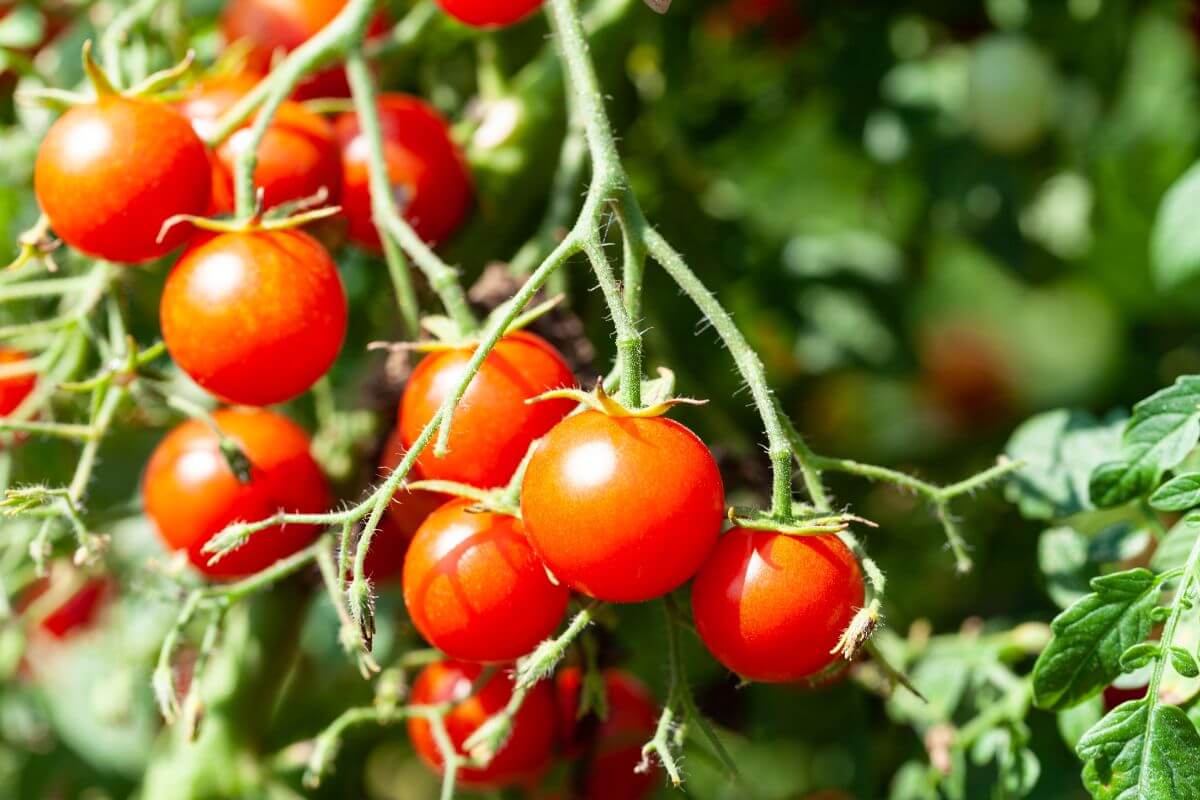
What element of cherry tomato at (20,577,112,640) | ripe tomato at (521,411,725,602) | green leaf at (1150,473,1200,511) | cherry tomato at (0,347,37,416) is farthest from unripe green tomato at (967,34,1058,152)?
cherry tomato at (20,577,112,640)

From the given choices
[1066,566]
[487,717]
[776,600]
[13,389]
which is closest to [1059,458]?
[1066,566]

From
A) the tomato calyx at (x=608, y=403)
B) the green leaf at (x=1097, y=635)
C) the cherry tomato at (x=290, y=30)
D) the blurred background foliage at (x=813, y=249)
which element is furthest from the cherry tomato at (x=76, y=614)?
the green leaf at (x=1097, y=635)

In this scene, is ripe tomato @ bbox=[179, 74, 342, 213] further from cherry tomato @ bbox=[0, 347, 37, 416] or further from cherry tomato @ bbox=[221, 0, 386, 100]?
cherry tomato @ bbox=[0, 347, 37, 416]

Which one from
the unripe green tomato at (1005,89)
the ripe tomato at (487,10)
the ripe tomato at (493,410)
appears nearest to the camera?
the ripe tomato at (493,410)

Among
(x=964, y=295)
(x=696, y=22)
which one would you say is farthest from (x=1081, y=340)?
(x=696, y=22)

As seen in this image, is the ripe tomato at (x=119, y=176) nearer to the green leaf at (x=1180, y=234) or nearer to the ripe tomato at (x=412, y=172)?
the ripe tomato at (x=412, y=172)

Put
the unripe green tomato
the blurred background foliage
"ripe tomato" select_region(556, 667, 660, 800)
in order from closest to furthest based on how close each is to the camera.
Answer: "ripe tomato" select_region(556, 667, 660, 800), the blurred background foliage, the unripe green tomato
